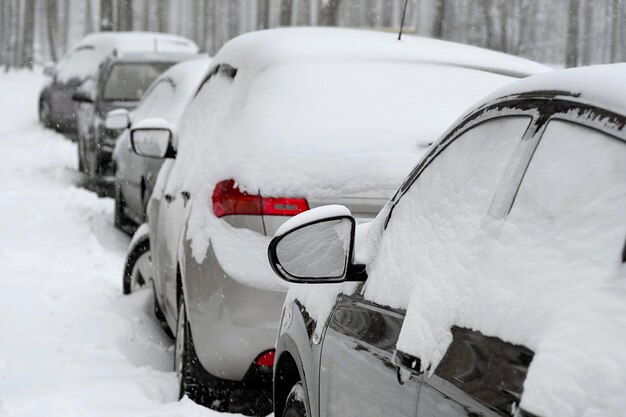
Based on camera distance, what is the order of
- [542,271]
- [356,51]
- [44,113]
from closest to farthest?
[542,271], [356,51], [44,113]

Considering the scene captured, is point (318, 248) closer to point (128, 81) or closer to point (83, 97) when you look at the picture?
point (83, 97)

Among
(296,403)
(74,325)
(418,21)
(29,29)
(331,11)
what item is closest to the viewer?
(296,403)

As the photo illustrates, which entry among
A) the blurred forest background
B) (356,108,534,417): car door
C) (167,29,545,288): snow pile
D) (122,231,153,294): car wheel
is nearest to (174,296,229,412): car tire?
(167,29,545,288): snow pile

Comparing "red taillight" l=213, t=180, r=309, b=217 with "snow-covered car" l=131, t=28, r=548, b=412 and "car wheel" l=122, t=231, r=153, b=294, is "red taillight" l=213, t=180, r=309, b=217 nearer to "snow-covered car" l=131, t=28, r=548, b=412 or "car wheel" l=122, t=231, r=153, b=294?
"snow-covered car" l=131, t=28, r=548, b=412

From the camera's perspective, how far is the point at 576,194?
76.9 inches

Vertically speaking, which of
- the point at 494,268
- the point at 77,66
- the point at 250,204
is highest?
the point at 494,268

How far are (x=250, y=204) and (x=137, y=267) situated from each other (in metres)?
3.18

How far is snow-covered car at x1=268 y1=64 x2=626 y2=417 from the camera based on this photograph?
1741 mm

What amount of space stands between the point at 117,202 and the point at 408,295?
8.85 metres

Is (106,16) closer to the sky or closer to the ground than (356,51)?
closer to the ground

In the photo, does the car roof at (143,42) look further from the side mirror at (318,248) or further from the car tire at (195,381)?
the side mirror at (318,248)

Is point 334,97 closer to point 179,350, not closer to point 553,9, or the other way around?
point 179,350

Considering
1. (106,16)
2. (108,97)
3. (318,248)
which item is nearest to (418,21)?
(106,16)

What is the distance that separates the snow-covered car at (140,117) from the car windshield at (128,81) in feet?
10.1
